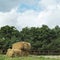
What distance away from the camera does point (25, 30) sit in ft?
151

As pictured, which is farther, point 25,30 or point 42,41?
point 25,30

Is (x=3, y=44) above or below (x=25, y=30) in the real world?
below

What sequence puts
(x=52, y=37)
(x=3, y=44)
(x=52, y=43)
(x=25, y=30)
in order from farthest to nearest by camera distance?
(x=25, y=30)
(x=52, y=37)
(x=52, y=43)
(x=3, y=44)

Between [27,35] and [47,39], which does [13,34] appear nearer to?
[27,35]

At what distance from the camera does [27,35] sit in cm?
4328

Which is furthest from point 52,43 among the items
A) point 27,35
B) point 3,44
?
point 3,44

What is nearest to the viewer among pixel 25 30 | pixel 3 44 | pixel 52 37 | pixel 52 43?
pixel 3 44

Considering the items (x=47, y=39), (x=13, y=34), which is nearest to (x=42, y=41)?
(x=47, y=39)

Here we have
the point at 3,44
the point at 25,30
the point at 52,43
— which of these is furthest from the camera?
the point at 25,30

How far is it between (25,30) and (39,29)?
2.86 m

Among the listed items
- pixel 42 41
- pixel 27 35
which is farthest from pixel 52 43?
pixel 27 35

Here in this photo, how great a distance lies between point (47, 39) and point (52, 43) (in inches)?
75.6

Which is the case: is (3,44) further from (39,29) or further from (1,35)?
(39,29)

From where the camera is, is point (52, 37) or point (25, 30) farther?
point (25, 30)
